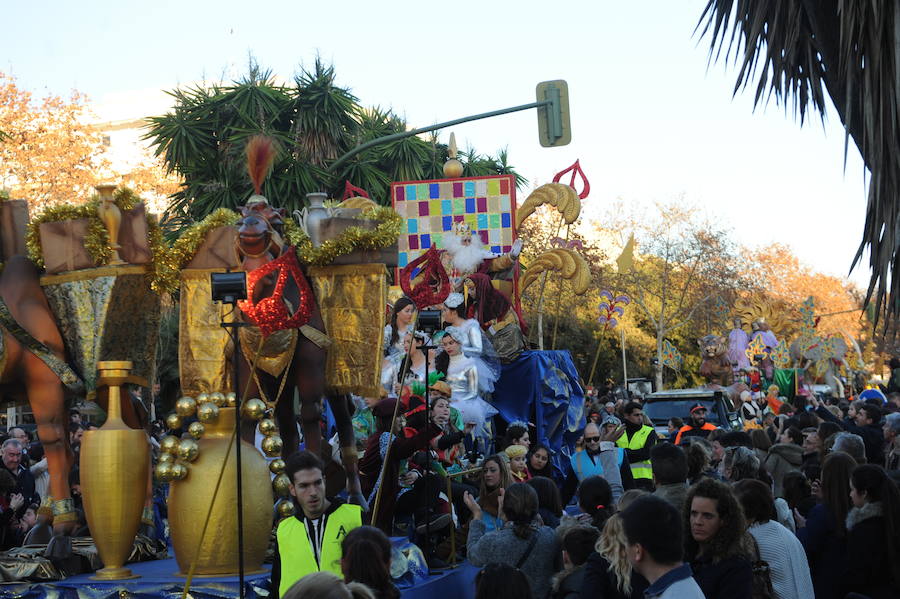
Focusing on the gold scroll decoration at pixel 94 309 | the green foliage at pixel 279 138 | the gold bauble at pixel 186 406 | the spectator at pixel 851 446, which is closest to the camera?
the gold bauble at pixel 186 406

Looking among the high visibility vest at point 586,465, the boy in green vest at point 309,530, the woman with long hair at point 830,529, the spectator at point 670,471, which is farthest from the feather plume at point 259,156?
the woman with long hair at point 830,529

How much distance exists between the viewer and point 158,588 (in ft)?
22.8

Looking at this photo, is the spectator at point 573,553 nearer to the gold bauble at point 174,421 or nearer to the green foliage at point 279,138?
the gold bauble at point 174,421

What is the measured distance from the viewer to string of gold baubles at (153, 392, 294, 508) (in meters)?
7.10

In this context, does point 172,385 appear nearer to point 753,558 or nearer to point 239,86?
point 239,86

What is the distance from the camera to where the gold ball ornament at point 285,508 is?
304 inches

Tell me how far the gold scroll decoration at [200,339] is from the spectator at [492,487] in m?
2.29

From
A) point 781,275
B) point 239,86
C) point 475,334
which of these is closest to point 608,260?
point 781,275

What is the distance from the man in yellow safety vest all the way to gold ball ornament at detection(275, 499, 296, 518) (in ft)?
13.8

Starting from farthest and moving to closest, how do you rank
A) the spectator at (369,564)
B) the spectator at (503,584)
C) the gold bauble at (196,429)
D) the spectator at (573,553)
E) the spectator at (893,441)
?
the spectator at (893,441)
the gold bauble at (196,429)
the spectator at (573,553)
the spectator at (369,564)
the spectator at (503,584)

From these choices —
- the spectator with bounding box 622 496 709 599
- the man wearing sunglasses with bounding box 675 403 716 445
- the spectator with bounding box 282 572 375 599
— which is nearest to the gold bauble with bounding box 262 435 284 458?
the spectator with bounding box 622 496 709 599

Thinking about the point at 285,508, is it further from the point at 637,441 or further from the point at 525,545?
the point at 637,441

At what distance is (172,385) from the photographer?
26.0m

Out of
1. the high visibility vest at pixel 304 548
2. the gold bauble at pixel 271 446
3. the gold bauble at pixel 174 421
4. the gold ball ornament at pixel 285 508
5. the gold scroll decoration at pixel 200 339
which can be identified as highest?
the gold scroll decoration at pixel 200 339
